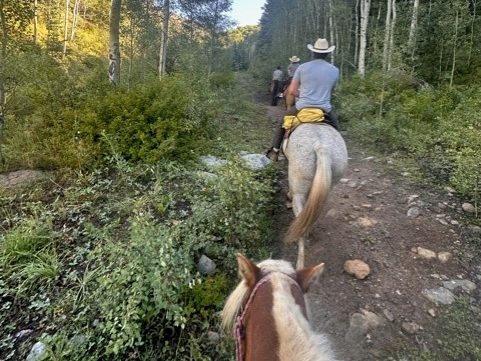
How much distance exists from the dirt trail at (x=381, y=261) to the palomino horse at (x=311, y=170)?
55cm

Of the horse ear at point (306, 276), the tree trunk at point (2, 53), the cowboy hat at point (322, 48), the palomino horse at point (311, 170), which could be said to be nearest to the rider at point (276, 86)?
the cowboy hat at point (322, 48)

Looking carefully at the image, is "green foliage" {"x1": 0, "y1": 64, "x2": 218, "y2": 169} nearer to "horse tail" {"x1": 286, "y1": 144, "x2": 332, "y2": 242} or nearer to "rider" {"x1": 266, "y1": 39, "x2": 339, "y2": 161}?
"rider" {"x1": 266, "y1": 39, "x2": 339, "y2": 161}

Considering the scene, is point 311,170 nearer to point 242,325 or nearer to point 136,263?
point 136,263

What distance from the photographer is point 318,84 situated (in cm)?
426

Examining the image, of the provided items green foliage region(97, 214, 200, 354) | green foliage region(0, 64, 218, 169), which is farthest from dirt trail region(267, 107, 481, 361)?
green foliage region(0, 64, 218, 169)

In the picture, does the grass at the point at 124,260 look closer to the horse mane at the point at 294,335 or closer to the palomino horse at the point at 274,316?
the palomino horse at the point at 274,316

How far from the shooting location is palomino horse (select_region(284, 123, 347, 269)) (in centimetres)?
338

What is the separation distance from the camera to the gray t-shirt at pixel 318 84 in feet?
13.9

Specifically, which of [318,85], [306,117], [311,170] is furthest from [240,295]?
[318,85]

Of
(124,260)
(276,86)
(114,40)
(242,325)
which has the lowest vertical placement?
(124,260)

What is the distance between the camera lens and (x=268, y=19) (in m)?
48.2

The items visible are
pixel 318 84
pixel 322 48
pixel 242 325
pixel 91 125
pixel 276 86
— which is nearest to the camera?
pixel 242 325

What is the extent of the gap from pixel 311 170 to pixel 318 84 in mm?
1352

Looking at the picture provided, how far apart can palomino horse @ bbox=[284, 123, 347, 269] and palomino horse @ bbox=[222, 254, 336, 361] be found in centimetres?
174
